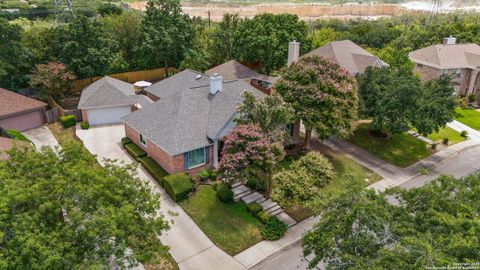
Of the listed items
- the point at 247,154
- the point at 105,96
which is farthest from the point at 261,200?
the point at 105,96

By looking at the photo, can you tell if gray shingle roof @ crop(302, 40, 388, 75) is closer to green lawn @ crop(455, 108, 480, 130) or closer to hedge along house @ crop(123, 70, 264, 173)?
green lawn @ crop(455, 108, 480, 130)

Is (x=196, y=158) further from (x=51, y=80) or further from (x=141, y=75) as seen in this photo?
(x=141, y=75)

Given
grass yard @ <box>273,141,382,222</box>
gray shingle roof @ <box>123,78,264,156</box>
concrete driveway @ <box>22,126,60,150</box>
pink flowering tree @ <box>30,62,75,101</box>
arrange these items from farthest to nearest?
pink flowering tree @ <box>30,62,75,101</box>
concrete driveway @ <box>22,126,60,150</box>
gray shingle roof @ <box>123,78,264,156</box>
grass yard @ <box>273,141,382,222</box>

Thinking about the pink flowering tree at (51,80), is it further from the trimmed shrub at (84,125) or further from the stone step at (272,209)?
the stone step at (272,209)

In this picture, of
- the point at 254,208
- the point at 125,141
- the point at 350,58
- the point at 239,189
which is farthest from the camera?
the point at 350,58

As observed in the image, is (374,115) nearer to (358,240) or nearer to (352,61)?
(352,61)

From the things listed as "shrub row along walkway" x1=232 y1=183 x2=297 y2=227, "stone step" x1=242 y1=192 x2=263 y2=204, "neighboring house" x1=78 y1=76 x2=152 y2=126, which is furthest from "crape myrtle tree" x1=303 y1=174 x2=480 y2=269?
"neighboring house" x1=78 y1=76 x2=152 y2=126
